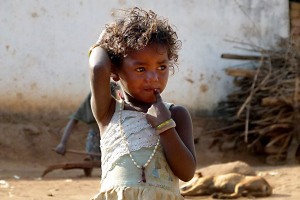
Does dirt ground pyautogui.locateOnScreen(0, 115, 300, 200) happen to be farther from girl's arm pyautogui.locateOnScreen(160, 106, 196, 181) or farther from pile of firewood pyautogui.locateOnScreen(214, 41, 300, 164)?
girl's arm pyautogui.locateOnScreen(160, 106, 196, 181)

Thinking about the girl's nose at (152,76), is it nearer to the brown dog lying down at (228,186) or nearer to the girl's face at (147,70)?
the girl's face at (147,70)

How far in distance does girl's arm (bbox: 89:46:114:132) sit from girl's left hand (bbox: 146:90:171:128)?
6.9 inches

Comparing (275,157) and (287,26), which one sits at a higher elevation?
(287,26)

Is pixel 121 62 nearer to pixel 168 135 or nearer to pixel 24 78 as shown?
pixel 168 135

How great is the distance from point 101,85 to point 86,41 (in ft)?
26.0

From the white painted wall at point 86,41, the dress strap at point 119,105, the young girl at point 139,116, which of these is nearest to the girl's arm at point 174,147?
the young girl at point 139,116

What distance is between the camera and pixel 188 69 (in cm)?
1078

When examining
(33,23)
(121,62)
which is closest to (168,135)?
(121,62)

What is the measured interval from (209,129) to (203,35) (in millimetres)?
1417

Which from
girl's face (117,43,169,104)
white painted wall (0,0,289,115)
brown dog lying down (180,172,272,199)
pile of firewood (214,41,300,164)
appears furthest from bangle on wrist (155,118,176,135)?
white painted wall (0,0,289,115)

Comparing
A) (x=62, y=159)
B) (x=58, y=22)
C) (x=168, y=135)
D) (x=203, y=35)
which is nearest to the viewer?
(x=168, y=135)

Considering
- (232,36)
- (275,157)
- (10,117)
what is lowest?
(275,157)

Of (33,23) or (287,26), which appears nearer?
(33,23)

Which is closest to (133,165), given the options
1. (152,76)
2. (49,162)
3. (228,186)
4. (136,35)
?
(152,76)
